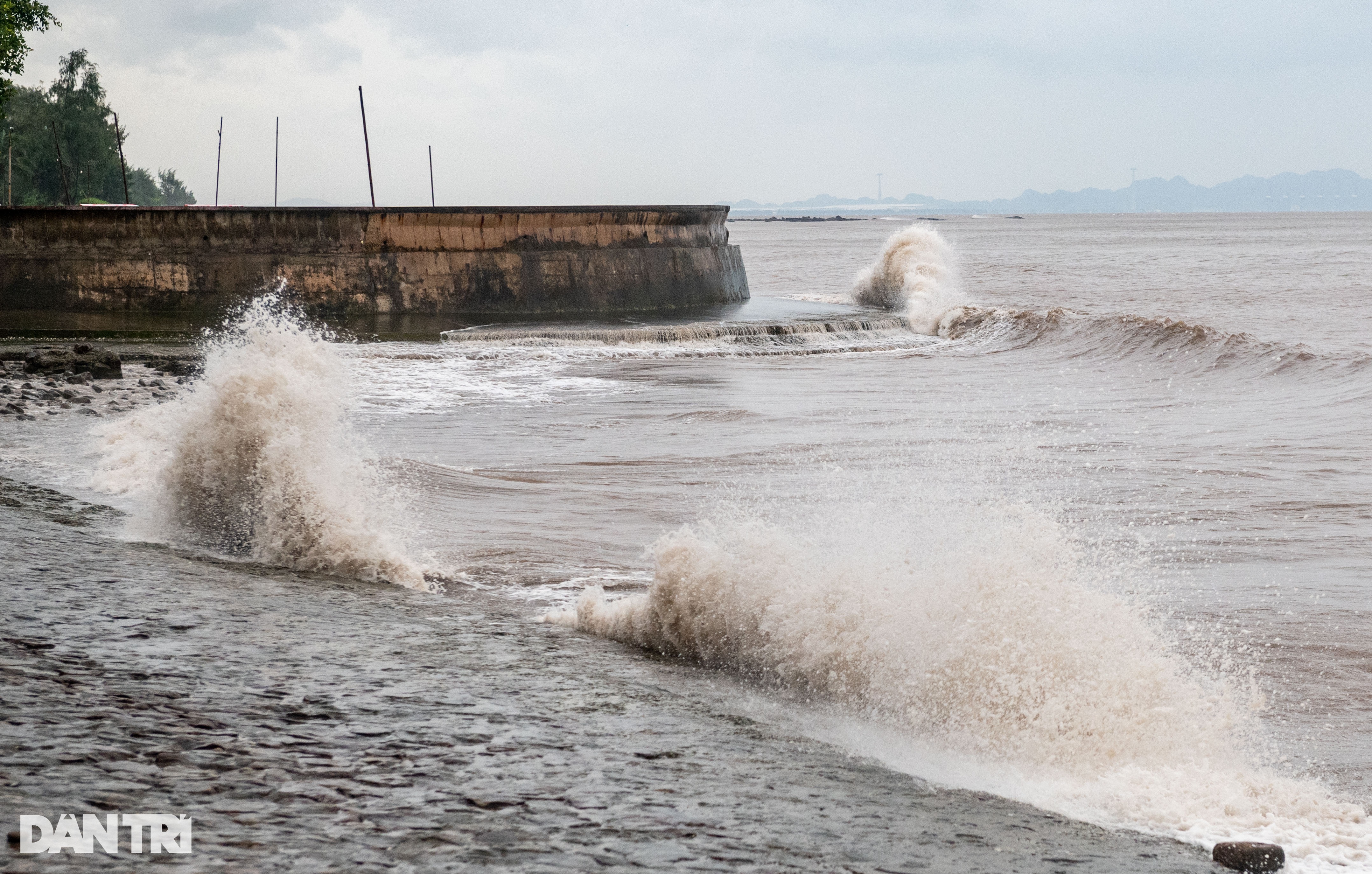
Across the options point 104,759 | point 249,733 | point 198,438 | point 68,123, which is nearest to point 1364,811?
point 249,733

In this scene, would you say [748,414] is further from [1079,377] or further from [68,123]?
→ [68,123]

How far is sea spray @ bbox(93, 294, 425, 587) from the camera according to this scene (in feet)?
18.2

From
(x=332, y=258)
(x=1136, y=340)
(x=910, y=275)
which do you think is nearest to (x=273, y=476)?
(x=332, y=258)

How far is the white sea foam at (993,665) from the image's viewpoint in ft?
10.3

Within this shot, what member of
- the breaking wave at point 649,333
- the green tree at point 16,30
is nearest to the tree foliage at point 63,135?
the green tree at point 16,30

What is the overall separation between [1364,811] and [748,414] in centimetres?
867

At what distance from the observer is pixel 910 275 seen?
28047 mm

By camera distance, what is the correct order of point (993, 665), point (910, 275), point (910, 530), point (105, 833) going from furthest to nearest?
1. point (910, 275)
2. point (910, 530)
3. point (993, 665)
4. point (105, 833)

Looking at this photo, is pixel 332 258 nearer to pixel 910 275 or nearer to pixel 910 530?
pixel 910 275

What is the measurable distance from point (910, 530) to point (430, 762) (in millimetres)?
2480

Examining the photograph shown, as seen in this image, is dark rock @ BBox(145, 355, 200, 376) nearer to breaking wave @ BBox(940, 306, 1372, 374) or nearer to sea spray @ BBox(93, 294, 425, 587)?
sea spray @ BBox(93, 294, 425, 587)

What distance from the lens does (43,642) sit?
3.67 meters

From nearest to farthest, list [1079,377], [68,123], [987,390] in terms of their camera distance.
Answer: [987,390] → [1079,377] → [68,123]

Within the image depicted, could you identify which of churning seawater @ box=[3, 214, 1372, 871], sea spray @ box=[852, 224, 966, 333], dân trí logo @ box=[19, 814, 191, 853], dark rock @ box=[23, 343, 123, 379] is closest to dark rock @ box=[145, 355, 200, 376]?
dark rock @ box=[23, 343, 123, 379]
